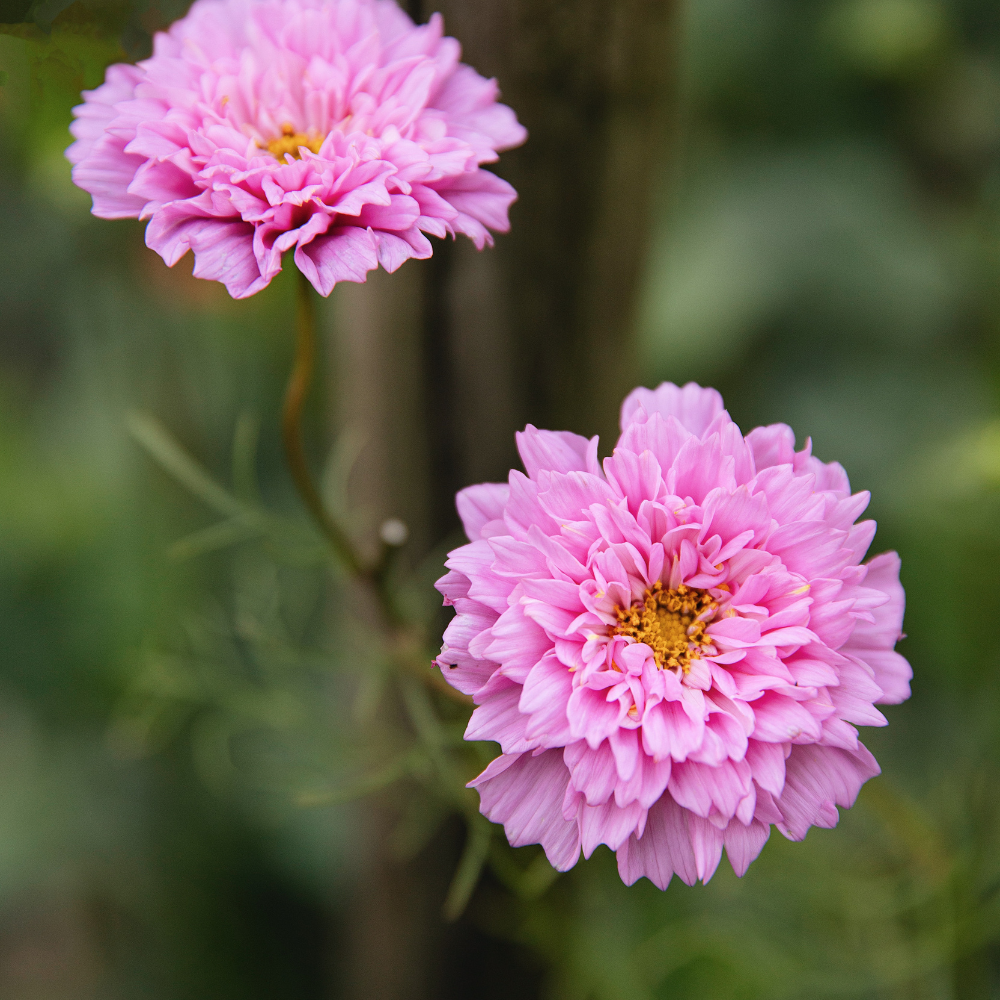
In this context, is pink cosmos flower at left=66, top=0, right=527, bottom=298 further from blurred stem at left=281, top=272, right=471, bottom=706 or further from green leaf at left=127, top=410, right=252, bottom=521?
green leaf at left=127, top=410, right=252, bottom=521

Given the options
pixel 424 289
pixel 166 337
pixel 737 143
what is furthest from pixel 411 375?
pixel 737 143

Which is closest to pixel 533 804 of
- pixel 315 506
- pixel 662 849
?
pixel 662 849

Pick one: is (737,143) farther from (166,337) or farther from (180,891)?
(180,891)

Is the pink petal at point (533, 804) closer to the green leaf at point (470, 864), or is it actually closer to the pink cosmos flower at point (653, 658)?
the pink cosmos flower at point (653, 658)

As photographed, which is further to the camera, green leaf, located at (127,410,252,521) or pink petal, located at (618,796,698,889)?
green leaf, located at (127,410,252,521)

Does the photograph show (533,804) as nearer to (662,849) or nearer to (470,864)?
(662,849)

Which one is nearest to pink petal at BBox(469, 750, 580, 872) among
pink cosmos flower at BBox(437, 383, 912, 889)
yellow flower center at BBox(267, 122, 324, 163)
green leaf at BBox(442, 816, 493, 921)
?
pink cosmos flower at BBox(437, 383, 912, 889)

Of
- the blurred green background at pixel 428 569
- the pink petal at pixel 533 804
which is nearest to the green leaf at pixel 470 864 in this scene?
the blurred green background at pixel 428 569
